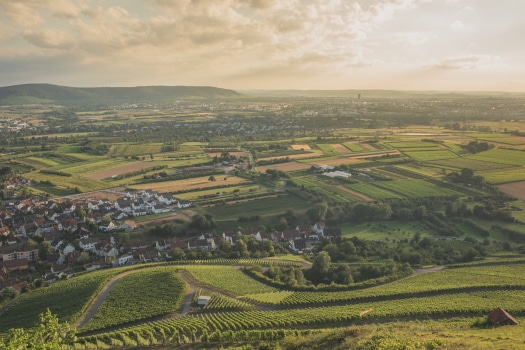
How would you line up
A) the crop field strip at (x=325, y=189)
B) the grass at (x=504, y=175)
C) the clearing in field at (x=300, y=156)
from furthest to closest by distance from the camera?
the clearing in field at (x=300, y=156), the grass at (x=504, y=175), the crop field strip at (x=325, y=189)

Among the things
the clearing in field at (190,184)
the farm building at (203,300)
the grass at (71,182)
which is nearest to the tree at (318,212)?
the clearing in field at (190,184)

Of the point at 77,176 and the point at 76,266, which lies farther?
the point at 77,176

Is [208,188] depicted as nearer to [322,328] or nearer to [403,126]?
[322,328]

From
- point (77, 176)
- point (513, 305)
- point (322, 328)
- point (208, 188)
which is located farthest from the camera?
point (77, 176)

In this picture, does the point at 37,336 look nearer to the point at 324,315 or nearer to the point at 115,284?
the point at 324,315

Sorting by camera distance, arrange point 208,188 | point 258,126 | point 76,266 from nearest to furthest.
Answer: point 76,266 → point 208,188 → point 258,126

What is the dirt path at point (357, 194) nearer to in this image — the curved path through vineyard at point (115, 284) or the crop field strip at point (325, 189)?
the crop field strip at point (325, 189)

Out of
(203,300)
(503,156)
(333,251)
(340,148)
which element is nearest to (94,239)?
(203,300)

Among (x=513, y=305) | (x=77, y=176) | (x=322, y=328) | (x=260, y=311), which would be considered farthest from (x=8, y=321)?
(x=77, y=176)
